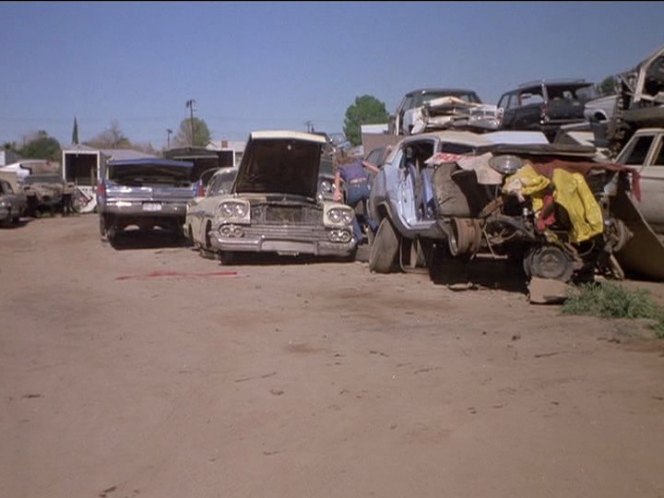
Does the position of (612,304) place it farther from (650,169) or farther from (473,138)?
(473,138)

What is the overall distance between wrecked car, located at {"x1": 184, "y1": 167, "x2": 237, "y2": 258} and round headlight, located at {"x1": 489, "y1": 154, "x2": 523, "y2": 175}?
467cm

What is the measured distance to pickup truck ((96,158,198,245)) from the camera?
16.2 meters

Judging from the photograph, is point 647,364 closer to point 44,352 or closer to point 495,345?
point 495,345

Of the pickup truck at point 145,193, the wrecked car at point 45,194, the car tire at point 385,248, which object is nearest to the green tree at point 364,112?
the wrecked car at point 45,194

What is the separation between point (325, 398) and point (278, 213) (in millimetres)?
7068

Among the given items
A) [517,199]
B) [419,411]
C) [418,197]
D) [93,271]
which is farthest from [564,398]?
[93,271]

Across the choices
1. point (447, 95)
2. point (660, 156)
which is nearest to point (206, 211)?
point (660, 156)

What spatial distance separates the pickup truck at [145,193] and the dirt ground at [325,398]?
20.8ft

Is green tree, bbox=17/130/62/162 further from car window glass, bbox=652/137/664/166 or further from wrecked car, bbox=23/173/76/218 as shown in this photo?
car window glass, bbox=652/137/664/166

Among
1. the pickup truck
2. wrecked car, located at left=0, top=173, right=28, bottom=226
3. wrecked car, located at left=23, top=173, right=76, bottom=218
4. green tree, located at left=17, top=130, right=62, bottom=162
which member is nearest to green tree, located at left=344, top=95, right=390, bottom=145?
green tree, located at left=17, top=130, right=62, bottom=162

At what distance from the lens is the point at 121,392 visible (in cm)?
592

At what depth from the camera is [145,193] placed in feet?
53.3

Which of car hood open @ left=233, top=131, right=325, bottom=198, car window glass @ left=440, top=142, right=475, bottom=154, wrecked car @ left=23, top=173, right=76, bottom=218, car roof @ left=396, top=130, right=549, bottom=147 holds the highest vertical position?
car roof @ left=396, top=130, right=549, bottom=147

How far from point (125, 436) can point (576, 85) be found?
16375 mm
